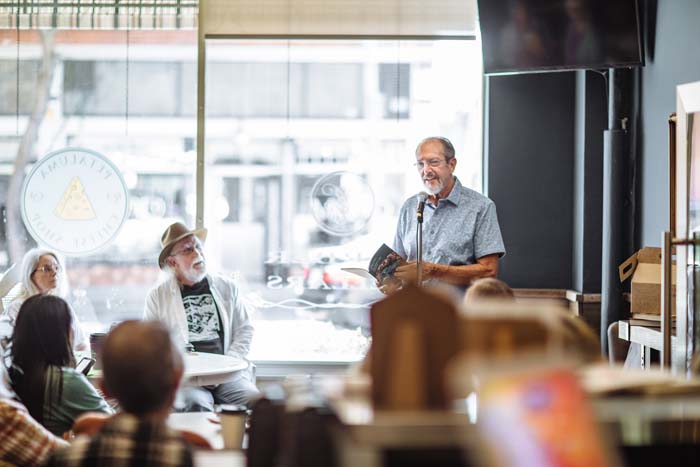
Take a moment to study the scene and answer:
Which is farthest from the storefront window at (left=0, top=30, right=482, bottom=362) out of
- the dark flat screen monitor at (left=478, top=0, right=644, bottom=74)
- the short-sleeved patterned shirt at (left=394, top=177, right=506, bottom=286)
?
the short-sleeved patterned shirt at (left=394, top=177, right=506, bottom=286)

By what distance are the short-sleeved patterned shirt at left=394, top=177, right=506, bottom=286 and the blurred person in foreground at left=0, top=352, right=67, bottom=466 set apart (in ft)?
7.55

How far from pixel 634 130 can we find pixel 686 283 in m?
1.76

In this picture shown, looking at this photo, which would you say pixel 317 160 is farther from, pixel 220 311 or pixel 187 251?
pixel 220 311

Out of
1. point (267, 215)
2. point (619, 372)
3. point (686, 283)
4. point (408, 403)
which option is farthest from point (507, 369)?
point (267, 215)

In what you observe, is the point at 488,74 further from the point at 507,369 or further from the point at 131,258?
the point at 507,369

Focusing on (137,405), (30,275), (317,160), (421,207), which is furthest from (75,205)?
(137,405)

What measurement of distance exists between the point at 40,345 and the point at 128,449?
4.14ft

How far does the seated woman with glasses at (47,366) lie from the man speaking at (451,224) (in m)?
1.88

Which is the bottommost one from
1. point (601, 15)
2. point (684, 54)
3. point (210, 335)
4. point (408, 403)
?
point (210, 335)

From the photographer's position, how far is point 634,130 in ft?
17.9

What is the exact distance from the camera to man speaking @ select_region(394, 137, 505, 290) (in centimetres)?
452

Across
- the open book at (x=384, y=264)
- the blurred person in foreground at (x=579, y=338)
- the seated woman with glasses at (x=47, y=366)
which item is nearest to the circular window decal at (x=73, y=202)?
the open book at (x=384, y=264)

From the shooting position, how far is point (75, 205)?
20.4 feet

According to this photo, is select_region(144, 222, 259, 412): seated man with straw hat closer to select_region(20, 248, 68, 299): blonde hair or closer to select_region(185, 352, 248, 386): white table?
select_region(185, 352, 248, 386): white table
